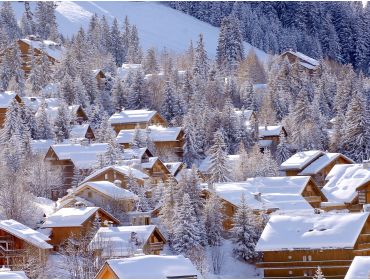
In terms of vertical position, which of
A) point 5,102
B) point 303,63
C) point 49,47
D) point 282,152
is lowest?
point 282,152

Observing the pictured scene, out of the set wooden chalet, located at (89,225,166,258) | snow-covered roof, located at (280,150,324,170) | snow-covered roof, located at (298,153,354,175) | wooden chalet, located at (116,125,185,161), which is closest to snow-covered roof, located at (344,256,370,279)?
wooden chalet, located at (89,225,166,258)

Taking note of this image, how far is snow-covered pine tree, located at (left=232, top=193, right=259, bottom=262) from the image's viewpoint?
64375mm

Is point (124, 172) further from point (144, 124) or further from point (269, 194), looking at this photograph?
point (144, 124)

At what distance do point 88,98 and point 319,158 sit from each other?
2527cm

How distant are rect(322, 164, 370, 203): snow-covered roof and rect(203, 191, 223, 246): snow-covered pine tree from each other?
10766 millimetres

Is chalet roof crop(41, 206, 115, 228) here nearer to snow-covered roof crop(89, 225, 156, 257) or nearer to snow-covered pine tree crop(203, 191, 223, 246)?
snow-covered roof crop(89, 225, 156, 257)

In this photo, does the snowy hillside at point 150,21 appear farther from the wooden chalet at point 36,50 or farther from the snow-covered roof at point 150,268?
the snow-covered roof at point 150,268

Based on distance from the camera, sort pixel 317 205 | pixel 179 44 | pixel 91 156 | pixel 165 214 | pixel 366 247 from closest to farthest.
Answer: pixel 366 247
pixel 165 214
pixel 317 205
pixel 91 156
pixel 179 44

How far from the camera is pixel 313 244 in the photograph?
59.3 m

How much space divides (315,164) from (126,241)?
2896 cm

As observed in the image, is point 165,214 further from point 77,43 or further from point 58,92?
point 77,43

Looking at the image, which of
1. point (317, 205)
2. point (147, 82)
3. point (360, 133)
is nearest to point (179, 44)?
point (147, 82)

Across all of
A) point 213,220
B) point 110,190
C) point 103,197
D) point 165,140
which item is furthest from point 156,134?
point 213,220

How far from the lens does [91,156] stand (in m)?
83.3
